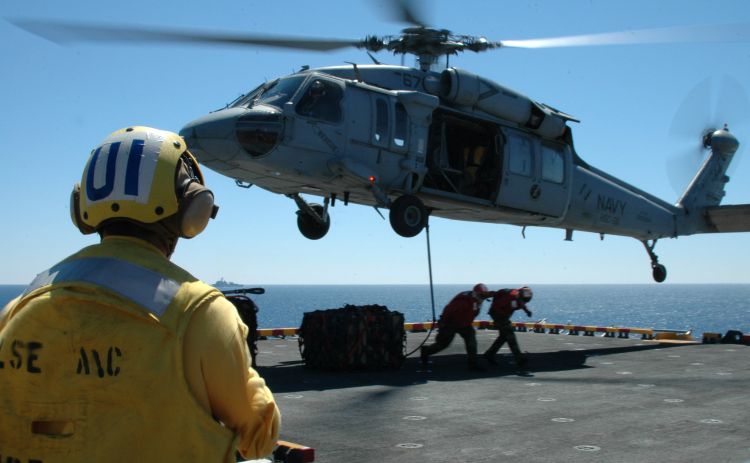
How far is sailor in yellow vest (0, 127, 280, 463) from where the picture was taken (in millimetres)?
1933

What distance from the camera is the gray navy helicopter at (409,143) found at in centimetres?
1259

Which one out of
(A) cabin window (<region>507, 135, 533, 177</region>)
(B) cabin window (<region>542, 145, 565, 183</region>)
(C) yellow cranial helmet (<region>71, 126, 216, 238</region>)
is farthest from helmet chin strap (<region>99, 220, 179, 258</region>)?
(B) cabin window (<region>542, 145, 565, 183</region>)

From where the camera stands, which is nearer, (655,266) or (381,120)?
(381,120)

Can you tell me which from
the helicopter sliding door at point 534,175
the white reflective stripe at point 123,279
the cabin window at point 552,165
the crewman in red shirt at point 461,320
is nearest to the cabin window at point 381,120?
the helicopter sliding door at point 534,175

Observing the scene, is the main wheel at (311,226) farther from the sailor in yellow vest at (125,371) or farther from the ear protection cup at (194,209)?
the sailor in yellow vest at (125,371)

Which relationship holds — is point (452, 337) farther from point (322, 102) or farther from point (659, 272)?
point (659, 272)

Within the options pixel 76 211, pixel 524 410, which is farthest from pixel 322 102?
pixel 76 211

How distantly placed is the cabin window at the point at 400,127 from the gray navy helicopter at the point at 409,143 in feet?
0.06

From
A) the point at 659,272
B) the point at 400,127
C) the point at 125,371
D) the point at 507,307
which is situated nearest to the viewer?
the point at 125,371

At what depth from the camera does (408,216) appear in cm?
1373

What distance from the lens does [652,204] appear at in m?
18.7

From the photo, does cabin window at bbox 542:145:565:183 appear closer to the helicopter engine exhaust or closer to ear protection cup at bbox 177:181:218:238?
the helicopter engine exhaust

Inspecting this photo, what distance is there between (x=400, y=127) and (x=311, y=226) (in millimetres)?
2861

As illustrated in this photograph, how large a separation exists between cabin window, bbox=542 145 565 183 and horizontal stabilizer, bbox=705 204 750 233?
5.95 metres
